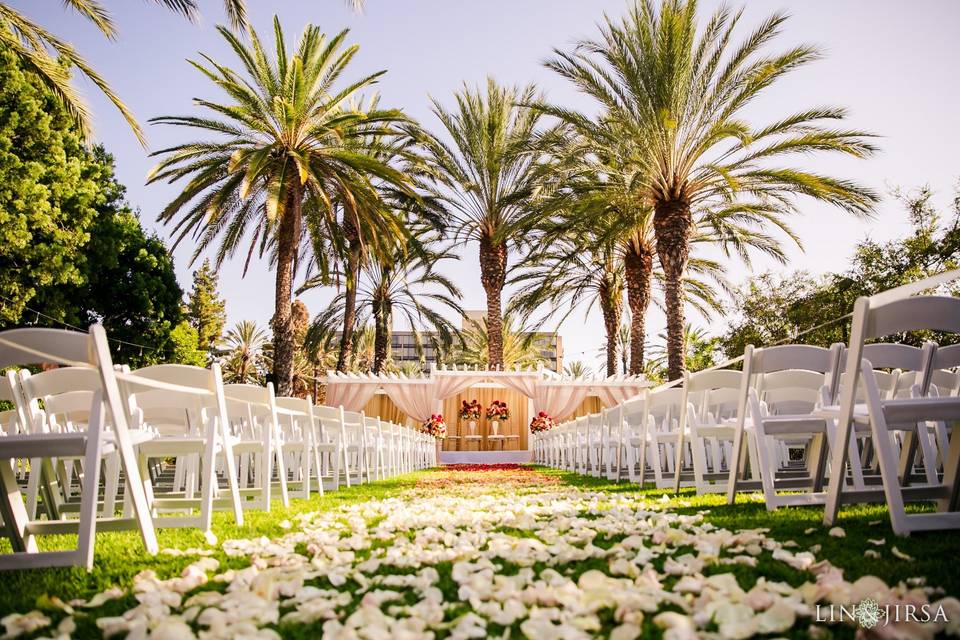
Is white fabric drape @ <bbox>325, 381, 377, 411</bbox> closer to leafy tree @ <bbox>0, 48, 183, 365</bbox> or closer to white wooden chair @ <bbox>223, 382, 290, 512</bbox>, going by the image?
leafy tree @ <bbox>0, 48, 183, 365</bbox>

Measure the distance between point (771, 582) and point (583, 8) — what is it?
14124 mm

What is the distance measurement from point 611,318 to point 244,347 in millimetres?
38842

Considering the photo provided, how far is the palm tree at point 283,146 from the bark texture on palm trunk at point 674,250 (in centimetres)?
655

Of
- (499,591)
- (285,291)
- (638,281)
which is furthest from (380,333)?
(499,591)

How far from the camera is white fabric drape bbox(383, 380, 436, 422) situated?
24736 mm

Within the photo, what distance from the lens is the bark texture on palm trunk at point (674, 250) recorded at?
15.5m

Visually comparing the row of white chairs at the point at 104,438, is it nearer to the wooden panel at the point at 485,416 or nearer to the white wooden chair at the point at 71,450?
the white wooden chair at the point at 71,450

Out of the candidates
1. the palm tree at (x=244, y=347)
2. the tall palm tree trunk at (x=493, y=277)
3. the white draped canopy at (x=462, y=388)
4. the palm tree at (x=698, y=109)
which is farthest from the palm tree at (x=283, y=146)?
the palm tree at (x=244, y=347)

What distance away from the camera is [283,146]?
50.0 feet

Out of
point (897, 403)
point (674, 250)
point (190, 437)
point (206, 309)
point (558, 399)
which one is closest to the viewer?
point (897, 403)

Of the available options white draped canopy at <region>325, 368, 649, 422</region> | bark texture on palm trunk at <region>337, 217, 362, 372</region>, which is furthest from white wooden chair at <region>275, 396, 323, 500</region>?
white draped canopy at <region>325, 368, 649, 422</region>

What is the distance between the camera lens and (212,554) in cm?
308

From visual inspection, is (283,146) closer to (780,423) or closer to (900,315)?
(780,423)

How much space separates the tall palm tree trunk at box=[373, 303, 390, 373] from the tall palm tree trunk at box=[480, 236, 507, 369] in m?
4.48
